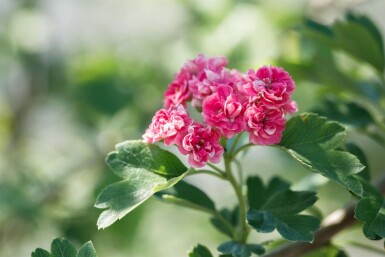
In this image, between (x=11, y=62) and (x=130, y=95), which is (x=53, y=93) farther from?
(x=130, y=95)

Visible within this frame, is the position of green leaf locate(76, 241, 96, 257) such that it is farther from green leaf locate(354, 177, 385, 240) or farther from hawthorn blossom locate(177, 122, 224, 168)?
green leaf locate(354, 177, 385, 240)

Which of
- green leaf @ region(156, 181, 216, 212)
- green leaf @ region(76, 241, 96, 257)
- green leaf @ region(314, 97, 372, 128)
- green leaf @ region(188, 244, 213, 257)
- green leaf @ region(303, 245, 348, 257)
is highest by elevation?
green leaf @ region(76, 241, 96, 257)

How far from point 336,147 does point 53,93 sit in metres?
1.30

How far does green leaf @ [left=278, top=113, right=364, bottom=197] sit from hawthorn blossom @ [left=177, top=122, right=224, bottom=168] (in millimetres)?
54

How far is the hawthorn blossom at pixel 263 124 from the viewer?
21.4 inches

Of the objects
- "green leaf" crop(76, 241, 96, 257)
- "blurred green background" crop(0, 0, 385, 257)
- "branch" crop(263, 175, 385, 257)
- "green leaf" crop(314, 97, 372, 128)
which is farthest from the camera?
"blurred green background" crop(0, 0, 385, 257)

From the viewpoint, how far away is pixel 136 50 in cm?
163

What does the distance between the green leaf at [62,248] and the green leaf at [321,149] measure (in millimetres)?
179

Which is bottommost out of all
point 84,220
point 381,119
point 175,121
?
point 84,220

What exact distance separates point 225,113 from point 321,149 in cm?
8

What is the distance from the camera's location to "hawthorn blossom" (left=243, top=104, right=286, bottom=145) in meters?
0.54

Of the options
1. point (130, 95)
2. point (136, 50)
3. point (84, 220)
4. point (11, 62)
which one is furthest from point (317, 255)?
point (11, 62)

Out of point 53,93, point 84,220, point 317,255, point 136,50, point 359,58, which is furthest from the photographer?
point 53,93

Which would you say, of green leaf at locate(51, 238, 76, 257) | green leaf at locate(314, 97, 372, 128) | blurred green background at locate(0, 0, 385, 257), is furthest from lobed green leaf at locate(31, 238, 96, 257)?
blurred green background at locate(0, 0, 385, 257)
